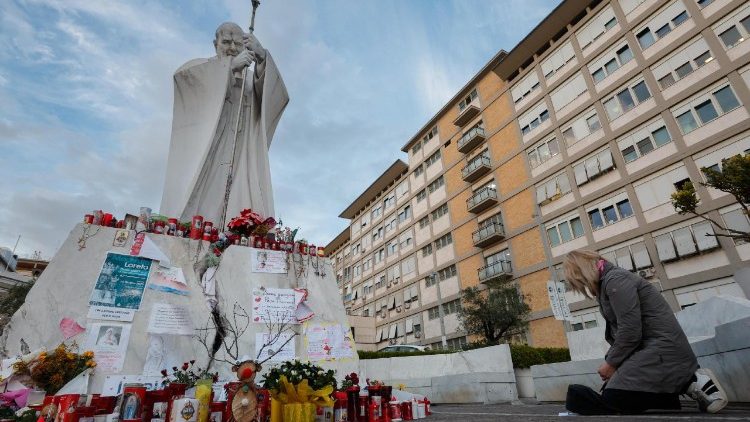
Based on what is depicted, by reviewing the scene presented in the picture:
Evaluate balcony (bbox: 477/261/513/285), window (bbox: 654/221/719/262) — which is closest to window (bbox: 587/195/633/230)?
window (bbox: 654/221/719/262)

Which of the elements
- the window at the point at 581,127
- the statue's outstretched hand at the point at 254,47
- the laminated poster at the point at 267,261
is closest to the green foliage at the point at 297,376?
the laminated poster at the point at 267,261

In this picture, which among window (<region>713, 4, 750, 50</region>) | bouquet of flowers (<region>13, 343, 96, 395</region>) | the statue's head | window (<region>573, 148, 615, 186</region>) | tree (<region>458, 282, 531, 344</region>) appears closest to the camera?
bouquet of flowers (<region>13, 343, 96, 395</region>)

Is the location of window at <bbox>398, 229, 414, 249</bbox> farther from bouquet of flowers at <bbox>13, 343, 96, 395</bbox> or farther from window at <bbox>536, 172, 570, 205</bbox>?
bouquet of flowers at <bbox>13, 343, 96, 395</bbox>

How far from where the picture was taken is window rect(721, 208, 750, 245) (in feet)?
44.3

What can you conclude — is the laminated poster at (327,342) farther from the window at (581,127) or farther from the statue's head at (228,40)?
the window at (581,127)

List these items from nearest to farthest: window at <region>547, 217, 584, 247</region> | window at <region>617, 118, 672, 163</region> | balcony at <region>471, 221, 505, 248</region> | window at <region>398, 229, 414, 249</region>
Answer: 1. window at <region>617, 118, 672, 163</region>
2. window at <region>547, 217, 584, 247</region>
3. balcony at <region>471, 221, 505, 248</region>
4. window at <region>398, 229, 414, 249</region>

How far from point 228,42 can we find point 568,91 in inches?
755

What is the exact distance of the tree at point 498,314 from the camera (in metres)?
17.5

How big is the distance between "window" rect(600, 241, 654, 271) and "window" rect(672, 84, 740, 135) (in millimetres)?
5380

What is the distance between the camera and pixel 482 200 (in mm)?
24312

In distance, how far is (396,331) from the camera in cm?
3066

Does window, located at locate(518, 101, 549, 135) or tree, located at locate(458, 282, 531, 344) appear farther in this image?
window, located at locate(518, 101, 549, 135)

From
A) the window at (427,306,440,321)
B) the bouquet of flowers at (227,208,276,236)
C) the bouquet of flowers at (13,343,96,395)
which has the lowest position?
the bouquet of flowers at (13,343,96,395)

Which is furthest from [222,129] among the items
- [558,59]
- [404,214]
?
[404,214]
